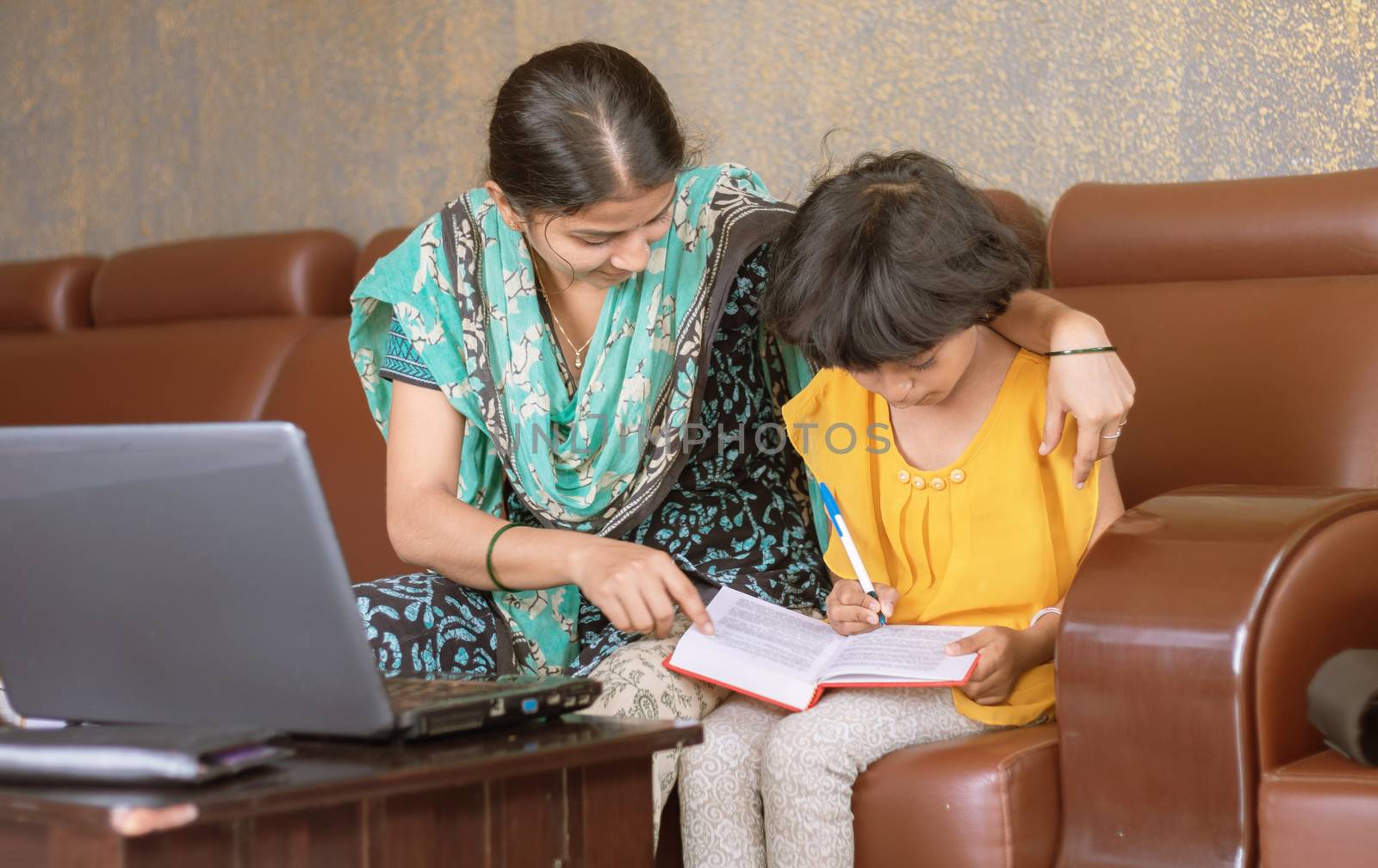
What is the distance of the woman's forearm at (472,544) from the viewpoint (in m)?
1.38

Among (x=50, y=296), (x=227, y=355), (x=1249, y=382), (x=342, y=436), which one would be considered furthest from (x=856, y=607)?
(x=50, y=296)

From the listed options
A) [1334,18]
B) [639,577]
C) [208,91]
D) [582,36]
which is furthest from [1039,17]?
[208,91]

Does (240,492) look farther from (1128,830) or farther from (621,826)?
(1128,830)

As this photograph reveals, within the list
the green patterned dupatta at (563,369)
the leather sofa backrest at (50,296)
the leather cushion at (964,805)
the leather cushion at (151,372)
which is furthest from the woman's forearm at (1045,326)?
the leather sofa backrest at (50,296)

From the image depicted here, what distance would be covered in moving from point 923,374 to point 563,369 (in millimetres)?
445

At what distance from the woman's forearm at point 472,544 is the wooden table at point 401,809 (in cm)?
37

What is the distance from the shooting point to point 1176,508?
1.27 m

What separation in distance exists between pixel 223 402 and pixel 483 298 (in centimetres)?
107

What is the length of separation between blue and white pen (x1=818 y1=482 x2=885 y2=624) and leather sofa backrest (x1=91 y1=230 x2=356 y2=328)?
4.80 ft

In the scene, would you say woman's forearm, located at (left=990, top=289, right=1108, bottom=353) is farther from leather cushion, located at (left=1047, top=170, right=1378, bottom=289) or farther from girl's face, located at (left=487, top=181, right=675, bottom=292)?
girl's face, located at (left=487, top=181, right=675, bottom=292)

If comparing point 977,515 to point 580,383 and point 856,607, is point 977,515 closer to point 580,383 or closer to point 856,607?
point 856,607

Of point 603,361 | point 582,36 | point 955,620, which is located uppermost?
point 582,36

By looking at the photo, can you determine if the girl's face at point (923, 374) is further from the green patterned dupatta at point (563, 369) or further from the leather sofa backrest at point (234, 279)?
the leather sofa backrest at point (234, 279)

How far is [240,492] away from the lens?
0.84 metres
